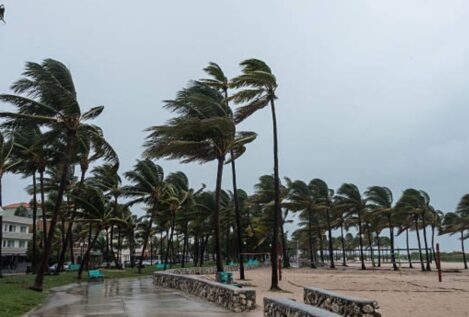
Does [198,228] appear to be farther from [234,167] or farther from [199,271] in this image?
[234,167]

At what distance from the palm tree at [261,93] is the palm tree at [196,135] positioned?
1370 mm

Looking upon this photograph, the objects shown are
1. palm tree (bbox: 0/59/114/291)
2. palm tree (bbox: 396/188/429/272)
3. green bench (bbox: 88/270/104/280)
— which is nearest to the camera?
palm tree (bbox: 0/59/114/291)

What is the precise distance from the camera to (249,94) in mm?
21547

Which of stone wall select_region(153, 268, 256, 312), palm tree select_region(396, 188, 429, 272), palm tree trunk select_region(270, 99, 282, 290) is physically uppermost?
palm tree select_region(396, 188, 429, 272)

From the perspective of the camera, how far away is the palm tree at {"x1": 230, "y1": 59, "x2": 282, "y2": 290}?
812 inches

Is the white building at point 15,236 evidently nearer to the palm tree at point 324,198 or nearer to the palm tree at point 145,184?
the palm tree at point 145,184

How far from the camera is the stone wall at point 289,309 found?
7066 mm

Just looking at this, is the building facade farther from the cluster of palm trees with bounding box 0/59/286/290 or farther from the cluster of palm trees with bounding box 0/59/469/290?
the cluster of palm trees with bounding box 0/59/286/290

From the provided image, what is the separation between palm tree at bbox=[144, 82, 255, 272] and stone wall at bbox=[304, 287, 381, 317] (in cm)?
1165

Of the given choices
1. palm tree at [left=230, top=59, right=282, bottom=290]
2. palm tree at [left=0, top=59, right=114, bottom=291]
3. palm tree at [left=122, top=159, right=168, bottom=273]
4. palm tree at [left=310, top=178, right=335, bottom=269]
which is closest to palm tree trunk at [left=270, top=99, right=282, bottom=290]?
palm tree at [left=230, top=59, right=282, bottom=290]

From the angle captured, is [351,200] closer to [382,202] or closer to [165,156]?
[382,202]

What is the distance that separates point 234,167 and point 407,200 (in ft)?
96.8

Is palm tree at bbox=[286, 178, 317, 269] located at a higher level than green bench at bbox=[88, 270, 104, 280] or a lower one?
higher

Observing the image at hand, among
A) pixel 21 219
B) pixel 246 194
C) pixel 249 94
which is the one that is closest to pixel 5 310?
pixel 249 94
